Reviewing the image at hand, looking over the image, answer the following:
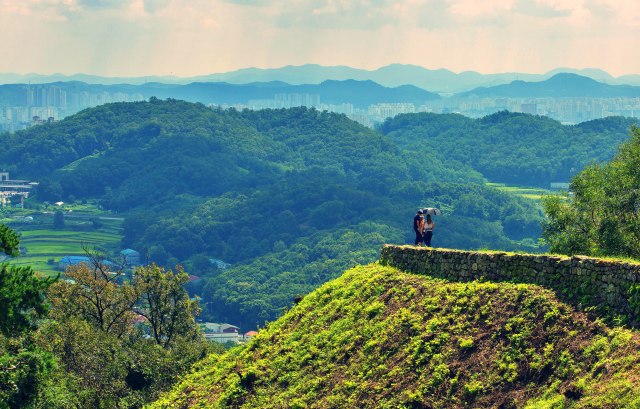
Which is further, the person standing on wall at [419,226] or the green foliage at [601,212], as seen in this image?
the green foliage at [601,212]

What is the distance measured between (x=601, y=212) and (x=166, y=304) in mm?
17157

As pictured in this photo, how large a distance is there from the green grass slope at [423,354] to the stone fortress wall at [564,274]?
0.25 meters

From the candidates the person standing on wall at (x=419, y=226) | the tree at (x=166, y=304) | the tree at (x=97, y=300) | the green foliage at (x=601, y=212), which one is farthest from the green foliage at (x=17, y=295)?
the tree at (x=166, y=304)

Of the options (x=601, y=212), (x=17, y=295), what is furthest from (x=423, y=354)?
(x=601, y=212)

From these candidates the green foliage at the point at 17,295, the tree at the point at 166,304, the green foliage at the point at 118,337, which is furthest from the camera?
the tree at the point at 166,304

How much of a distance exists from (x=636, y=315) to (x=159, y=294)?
101 feet

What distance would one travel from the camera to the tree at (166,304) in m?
46.3

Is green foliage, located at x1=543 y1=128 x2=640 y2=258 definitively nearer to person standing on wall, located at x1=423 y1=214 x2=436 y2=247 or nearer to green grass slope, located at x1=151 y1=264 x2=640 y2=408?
person standing on wall, located at x1=423 y1=214 x2=436 y2=247

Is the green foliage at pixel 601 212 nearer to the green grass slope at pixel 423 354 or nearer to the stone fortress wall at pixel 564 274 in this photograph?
the green grass slope at pixel 423 354

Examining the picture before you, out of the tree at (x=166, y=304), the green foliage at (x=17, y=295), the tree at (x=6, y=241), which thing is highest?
the tree at (x=6, y=241)

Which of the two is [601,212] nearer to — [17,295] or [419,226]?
[419,226]

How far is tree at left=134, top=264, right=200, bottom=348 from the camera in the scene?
46281mm

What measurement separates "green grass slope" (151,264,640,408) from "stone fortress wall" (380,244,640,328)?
25cm

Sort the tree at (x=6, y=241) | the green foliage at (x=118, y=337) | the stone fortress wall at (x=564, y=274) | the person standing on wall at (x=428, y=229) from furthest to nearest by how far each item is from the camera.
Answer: the green foliage at (x=118, y=337) < the person standing on wall at (x=428, y=229) < the tree at (x=6, y=241) < the stone fortress wall at (x=564, y=274)
